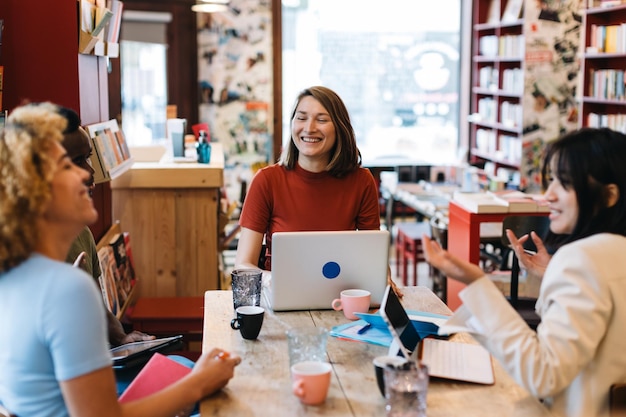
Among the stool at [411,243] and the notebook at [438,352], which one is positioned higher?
the notebook at [438,352]

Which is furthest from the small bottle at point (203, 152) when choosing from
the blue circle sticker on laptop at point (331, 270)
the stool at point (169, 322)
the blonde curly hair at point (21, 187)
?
the blonde curly hair at point (21, 187)

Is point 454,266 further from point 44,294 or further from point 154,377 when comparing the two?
point 44,294

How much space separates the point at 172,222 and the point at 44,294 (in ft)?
9.23

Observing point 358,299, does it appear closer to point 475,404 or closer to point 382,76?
point 475,404

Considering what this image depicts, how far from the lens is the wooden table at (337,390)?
1.66 metres

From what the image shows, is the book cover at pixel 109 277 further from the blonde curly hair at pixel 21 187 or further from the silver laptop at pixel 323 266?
the blonde curly hair at pixel 21 187

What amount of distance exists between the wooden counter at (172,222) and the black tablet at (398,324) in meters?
2.33

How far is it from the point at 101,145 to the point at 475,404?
2117 millimetres

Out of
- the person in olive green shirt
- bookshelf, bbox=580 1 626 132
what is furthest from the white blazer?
bookshelf, bbox=580 1 626 132

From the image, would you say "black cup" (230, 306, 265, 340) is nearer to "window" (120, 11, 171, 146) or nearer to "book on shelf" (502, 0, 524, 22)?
"window" (120, 11, 171, 146)

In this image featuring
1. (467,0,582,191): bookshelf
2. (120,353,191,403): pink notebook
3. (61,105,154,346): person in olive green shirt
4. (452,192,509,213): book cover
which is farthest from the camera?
(467,0,582,191): bookshelf

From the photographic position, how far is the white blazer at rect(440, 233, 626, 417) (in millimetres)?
1601

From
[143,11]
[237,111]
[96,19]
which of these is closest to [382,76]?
[237,111]

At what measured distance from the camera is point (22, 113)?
1.50 meters
